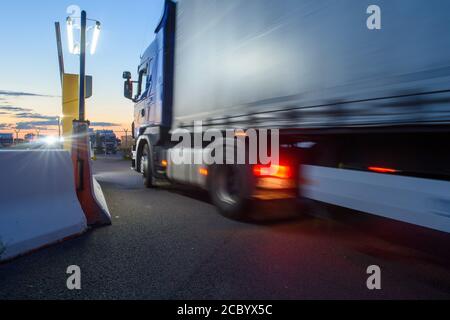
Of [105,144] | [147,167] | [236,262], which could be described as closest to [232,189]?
[236,262]

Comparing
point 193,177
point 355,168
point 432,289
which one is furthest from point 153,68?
point 432,289

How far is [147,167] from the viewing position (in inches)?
359

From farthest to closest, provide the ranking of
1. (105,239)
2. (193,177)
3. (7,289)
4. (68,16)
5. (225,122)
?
(68,16) < (193,177) < (225,122) < (105,239) < (7,289)

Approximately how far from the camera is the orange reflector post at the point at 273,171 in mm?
4867

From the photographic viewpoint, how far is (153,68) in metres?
8.77

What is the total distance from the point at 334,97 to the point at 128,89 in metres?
7.59

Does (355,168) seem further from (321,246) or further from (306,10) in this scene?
(306,10)

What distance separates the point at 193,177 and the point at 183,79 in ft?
6.53

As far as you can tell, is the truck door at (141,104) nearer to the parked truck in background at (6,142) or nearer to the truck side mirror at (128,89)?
the truck side mirror at (128,89)

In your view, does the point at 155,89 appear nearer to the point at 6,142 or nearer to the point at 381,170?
the point at 381,170

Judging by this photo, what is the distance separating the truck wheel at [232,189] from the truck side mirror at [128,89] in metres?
5.16

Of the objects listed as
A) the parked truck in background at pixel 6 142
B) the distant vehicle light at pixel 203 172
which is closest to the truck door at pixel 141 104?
the distant vehicle light at pixel 203 172

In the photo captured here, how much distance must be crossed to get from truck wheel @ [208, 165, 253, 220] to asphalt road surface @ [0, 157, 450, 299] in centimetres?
21

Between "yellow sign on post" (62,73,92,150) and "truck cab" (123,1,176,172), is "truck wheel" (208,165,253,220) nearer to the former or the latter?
"truck cab" (123,1,176,172)
